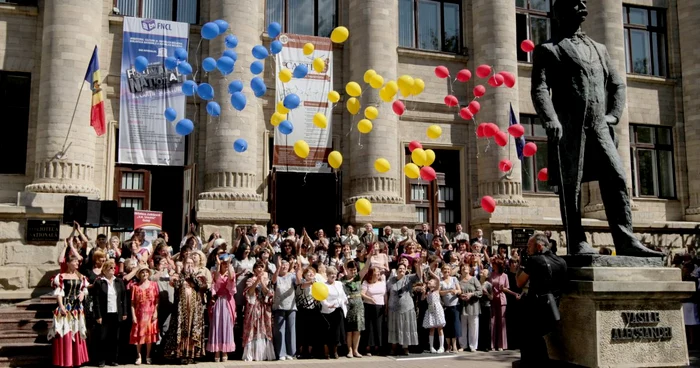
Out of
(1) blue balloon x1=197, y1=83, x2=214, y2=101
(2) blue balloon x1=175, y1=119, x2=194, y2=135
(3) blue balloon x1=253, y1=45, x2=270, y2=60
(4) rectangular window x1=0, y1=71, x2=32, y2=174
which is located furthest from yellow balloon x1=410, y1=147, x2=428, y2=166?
(4) rectangular window x1=0, y1=71, x2=32, y2=174

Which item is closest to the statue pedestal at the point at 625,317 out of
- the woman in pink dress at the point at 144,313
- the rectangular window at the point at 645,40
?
the woman in pink dress at the point at 144,313

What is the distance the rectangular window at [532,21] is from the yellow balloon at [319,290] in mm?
15835

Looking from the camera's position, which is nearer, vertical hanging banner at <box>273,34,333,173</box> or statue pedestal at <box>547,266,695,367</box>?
statue pedestal at <box>547,266,695,367</box>

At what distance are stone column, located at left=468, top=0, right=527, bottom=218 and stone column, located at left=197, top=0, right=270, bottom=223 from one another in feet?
26.2

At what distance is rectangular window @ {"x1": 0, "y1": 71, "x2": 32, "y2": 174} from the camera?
63.1 ft

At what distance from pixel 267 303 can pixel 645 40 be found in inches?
843

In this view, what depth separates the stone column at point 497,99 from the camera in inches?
887

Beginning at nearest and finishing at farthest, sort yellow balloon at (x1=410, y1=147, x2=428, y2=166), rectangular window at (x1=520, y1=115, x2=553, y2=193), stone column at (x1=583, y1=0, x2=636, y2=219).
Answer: yellow balloon at (x1=410, y1=147, x2=428, y2=166) → rectangular window at (x1=520, y1=115, x2=553, y2=193) → stone column at (x1=583, y1=0, x2=636, y2=219)

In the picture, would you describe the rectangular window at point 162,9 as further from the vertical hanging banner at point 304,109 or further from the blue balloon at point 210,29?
the blue balloon at point 210,29

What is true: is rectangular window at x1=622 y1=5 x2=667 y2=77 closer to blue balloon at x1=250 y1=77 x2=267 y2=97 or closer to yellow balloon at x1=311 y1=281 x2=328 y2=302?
blue balloon at x1=250 y1=77 x2=267 y2=97

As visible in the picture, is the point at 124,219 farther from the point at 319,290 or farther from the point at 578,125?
the point at 578,125

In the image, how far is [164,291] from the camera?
1284 cm

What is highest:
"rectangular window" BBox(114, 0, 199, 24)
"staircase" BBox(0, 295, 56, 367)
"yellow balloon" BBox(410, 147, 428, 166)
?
"rectangular window" BBox(114, 0, 199, 24)

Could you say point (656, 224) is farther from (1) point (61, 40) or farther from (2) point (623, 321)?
(1) point (61, 40)
